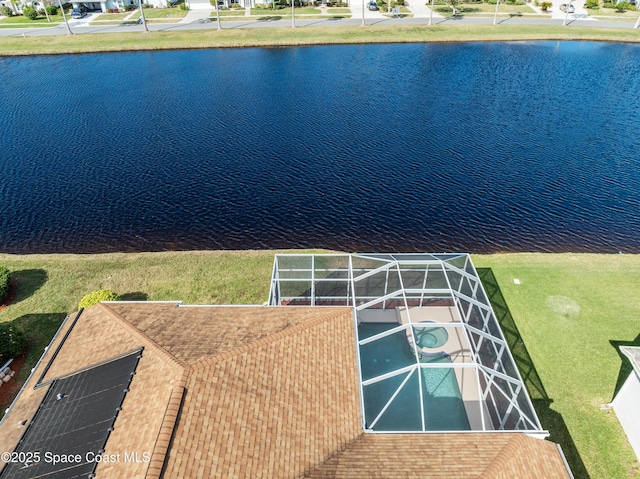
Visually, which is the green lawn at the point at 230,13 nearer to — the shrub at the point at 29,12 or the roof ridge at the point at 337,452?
the shrub at the point at 29,12

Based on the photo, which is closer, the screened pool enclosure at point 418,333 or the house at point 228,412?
the house at point 228,412

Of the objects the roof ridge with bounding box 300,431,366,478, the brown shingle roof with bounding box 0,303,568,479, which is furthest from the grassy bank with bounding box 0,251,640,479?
the roof ridge with bounding box 300,431,366,478

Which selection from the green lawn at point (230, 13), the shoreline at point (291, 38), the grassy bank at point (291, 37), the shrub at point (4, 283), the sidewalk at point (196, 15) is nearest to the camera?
A: the shrub at point (4, 283)

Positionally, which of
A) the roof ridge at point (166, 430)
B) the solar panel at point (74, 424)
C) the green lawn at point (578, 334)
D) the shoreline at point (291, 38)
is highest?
the shoreline at point (291, 38)

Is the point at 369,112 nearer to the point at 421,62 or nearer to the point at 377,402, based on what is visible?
the point at 421,62

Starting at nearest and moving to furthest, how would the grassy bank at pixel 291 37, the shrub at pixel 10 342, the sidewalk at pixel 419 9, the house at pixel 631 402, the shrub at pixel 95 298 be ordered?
the house at pixel 631 402, the shrub at pixel 10 342, the shrub at pixel 95 298, the grassy bank at pixel 291 37, the sidewalk at pixel 419 9

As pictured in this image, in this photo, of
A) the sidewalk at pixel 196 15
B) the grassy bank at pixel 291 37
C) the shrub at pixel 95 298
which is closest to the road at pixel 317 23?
the sidewalk at pixel 196 15

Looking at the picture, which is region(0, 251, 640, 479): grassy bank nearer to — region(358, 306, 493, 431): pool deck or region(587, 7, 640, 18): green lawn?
region(358, 306, 493, 431): pool deck
